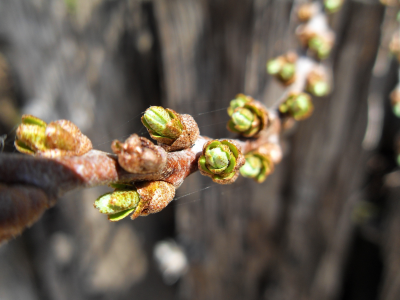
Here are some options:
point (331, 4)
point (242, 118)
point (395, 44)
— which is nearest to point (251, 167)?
point (242, 118)

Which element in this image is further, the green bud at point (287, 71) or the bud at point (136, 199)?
the green bud at point (287, 71)

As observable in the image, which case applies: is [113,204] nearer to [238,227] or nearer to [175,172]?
[175,172]

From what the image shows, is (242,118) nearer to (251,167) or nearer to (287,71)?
(251,167)

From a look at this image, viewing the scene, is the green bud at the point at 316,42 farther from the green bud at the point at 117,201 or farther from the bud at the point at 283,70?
the green bud at the point at 117,201

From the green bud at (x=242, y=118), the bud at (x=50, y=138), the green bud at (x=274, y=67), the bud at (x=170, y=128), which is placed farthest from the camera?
the green bud at (x=274, y=67)

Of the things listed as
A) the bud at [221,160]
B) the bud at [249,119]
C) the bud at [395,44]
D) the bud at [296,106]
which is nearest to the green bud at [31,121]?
the bud at [221,160]

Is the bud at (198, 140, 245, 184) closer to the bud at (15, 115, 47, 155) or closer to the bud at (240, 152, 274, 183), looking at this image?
the bud at (240, 152, 274, 183)
